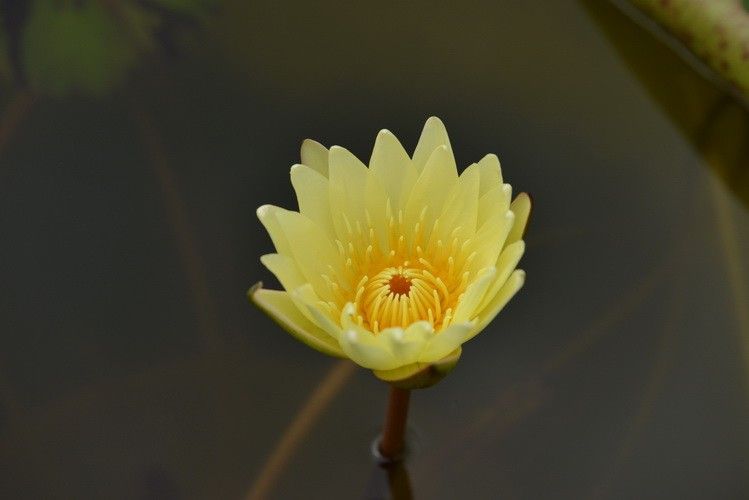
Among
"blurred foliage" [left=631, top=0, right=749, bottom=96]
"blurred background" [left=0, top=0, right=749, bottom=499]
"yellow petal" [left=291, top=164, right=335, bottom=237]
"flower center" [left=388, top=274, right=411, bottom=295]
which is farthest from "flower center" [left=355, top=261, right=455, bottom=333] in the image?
"blurred foliage" [left=631, top=0, right=749, bottom=96]

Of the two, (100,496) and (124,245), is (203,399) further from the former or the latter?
(124,245)

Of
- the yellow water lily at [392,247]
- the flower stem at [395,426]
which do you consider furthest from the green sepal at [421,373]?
the flower stem at [395,426]

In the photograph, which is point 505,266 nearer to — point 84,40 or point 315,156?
point 315,156

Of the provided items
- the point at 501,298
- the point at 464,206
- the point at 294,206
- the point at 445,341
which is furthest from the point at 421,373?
the point at 294,206

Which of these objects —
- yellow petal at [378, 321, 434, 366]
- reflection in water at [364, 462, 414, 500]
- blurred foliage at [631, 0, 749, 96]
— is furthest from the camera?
blurred foliage at [631, 0, 749, 96]

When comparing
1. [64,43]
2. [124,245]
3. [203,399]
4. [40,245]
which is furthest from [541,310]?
[64,43]

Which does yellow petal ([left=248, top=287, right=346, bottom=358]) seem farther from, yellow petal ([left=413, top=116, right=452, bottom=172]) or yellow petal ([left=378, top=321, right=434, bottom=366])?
yellow petal ([left=413, top=116, right=452, bottom=172])
